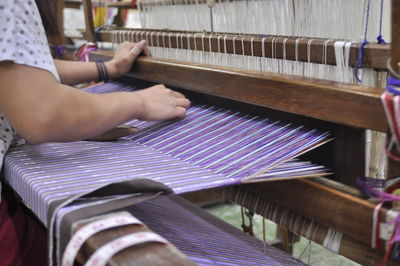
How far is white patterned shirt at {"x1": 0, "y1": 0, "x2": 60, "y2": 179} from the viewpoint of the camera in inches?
30.2

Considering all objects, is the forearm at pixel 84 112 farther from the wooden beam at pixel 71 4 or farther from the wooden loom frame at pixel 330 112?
the wooden beam at pixel 71 4

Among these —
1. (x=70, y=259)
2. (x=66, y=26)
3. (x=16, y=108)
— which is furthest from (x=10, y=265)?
(x=66, y=26)

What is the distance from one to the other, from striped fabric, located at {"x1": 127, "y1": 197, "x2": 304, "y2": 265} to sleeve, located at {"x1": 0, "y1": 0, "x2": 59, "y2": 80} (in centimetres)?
41

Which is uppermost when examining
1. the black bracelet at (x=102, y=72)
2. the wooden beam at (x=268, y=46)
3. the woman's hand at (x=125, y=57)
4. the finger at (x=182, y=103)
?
the wooden beam at (x=268, y=46)

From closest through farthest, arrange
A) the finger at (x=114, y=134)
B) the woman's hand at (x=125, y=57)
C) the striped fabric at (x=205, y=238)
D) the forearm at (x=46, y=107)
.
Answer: the forearm at (x=46, y=107) < the striped fabric at (x=205, y=238) < the finger at (x=114, y=134) < the woman's hand at (x=125, y=57)

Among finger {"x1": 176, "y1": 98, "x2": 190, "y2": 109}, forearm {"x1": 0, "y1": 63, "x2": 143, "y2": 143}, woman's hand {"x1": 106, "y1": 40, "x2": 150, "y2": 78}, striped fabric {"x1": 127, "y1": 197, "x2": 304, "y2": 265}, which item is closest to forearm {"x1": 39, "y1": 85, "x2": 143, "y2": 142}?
forearm {"x1": 0, "y1": 63, "x2": 143, "y2": 143}

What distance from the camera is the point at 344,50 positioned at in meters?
0.81

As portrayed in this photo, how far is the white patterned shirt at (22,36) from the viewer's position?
768 millimetres

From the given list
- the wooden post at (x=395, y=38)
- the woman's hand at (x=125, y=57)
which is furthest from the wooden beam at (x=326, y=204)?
the woman's hand at (x=125, y=57)

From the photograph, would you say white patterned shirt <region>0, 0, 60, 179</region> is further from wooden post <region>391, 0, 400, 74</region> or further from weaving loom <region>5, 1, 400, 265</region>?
wooden post <region>391, 0, 400, 74</region>

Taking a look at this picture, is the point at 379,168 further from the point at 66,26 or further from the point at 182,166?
the point at 66,26

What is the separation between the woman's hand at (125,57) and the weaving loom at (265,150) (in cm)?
30

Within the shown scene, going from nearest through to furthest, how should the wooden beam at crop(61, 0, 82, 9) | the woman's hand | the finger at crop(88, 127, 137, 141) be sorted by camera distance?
the finger at crop(88, 127, 137, 141), the woman's hand, the wooden beam at crop(61, 0, 82, 9)

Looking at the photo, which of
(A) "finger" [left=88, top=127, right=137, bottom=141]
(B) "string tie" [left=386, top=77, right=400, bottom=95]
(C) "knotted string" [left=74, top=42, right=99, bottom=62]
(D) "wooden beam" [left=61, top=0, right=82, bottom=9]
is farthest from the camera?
(D) "wooden beam" [left=61, top=0, right=82, bottom=9]
